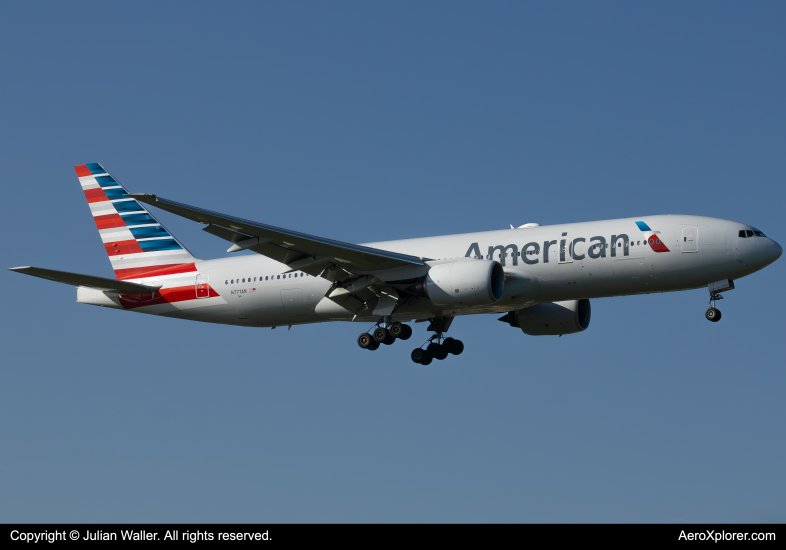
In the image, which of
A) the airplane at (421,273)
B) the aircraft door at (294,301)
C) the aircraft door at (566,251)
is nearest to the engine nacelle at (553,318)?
the airplane at (421,273)

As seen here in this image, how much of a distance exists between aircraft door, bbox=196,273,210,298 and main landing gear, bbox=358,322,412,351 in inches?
278

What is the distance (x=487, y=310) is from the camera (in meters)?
37.2

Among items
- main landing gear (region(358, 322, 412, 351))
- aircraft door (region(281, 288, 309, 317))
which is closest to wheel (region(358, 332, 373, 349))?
main landing gear (region(358, 322, 412, 351))

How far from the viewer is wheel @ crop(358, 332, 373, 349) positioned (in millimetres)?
37000

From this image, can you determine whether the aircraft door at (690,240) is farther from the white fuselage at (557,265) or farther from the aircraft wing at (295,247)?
the aircraft wing at (295,247)

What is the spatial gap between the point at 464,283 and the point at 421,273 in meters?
2.04

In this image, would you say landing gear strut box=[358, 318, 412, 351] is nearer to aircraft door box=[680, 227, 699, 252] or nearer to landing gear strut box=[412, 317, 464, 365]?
landing gear strut box=[412, 317, 464, 365]

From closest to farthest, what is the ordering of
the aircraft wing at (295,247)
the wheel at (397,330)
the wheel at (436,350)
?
the aircraft wing at (295,247) → the wheel at (397,330) → the wheel at (436,350)

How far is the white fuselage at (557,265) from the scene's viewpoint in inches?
1297

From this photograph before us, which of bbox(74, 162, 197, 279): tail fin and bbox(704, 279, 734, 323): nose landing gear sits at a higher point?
bbox(74, 162, 197, 279): tail fin

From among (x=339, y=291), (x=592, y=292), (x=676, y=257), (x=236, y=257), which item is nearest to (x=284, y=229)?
(x=339, y=291)

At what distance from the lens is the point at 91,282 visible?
A: 38562 millimetres

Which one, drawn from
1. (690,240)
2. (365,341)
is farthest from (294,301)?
(690,240)

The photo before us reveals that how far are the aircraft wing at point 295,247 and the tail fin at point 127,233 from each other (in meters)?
7.12
